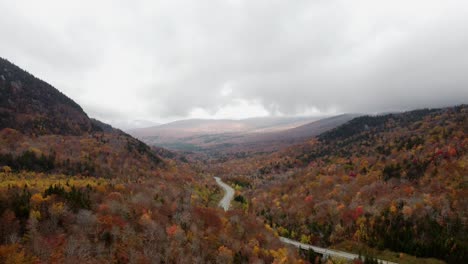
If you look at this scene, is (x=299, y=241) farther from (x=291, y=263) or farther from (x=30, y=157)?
(x=30, y=157)

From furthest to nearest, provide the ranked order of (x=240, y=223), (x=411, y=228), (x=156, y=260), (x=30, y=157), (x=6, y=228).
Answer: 1. (x=30, y=157)
2. (x=240, y=223)
3. (x=411, y=228)
4. (x=156, y=260)
5. (x=6, y=228)

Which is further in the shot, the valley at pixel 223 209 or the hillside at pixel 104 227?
the valley at pixel 223 209

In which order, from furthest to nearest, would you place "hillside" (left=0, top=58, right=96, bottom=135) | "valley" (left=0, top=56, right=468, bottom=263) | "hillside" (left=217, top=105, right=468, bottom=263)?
"hillside" (left=0, top=58, right=96, bottom=135) → "hillside" (left=217, top=105, right=468, bottom=263) → "valley" (left=0, top=56, right=468, bottom=263)

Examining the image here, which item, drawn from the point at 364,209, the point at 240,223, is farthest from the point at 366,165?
the point at 240,223

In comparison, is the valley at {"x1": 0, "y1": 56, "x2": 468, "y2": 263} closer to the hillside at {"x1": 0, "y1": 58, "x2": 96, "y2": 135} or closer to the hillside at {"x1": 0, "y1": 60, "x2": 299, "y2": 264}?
the hillside at {"x1": 0, "y1": 60, "x2": 299, "y2": 264}

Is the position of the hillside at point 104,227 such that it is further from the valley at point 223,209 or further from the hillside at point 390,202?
the hillside at point 390,202

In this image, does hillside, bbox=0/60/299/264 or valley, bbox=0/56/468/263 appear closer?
hillside, bbox=0/60/299/264

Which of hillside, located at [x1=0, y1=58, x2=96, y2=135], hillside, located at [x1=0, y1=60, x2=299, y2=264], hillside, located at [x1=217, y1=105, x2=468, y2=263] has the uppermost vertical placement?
hillside, located at [x1=0, y1=58, x2=96, y2=135]

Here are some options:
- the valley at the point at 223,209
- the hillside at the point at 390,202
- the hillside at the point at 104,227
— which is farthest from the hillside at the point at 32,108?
the hillside at the point at 390,202

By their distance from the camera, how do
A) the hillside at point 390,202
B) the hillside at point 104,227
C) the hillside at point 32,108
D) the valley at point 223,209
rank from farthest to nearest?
the hillside at point 32,108, the hillside at point 390,202, the valley at point 223,209, the hillside at point 104,227

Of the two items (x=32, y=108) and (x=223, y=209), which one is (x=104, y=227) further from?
(x=32, y=108)

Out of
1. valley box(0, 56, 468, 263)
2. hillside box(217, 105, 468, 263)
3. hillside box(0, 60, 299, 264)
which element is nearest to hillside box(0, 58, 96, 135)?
valley box(0, 56, 468, 263)
